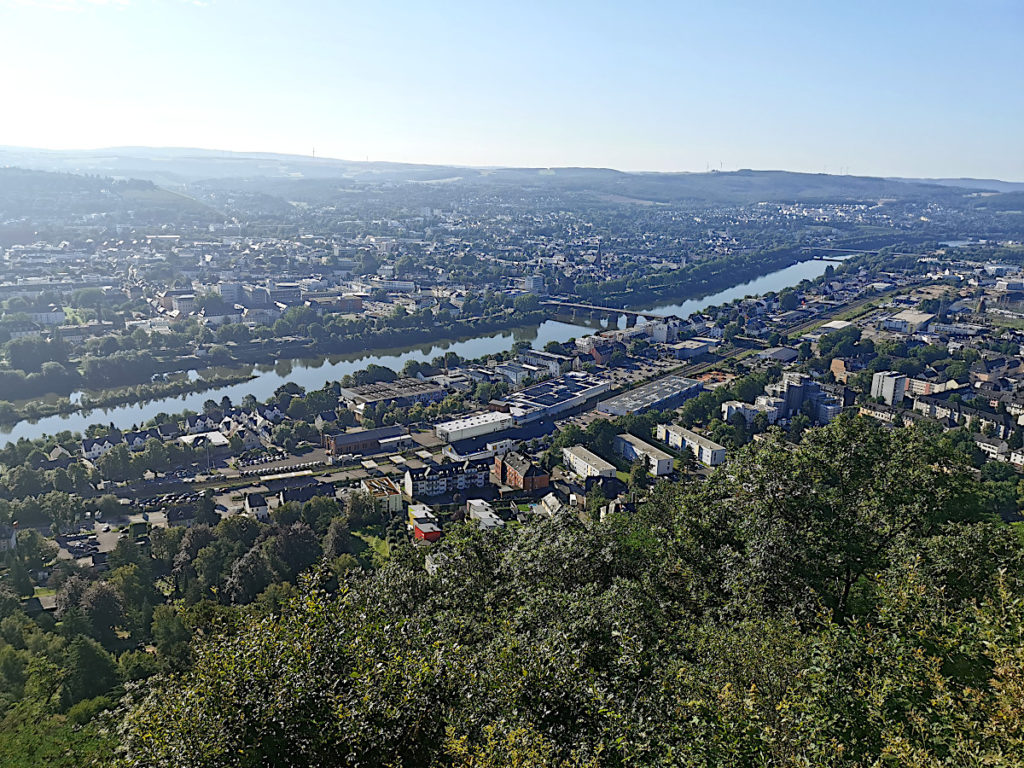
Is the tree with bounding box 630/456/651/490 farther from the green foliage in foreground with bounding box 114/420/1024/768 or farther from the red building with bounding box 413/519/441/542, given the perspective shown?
the green foliage in foreground with bounding box 114/420/1024/768

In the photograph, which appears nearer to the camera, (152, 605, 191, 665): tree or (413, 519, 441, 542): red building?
(152, 605, 191, 665): tree

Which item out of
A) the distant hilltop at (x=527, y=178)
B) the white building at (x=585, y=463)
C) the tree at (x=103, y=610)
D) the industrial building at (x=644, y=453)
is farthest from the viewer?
the distant hilltop at (x=527, y=178)

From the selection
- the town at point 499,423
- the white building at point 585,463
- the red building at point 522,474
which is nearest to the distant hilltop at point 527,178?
the town at point 499,423

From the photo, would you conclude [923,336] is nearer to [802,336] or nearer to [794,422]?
[802,336]

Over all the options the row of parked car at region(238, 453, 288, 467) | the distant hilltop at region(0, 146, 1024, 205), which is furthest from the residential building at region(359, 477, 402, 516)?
the distant hilltop at region(0, 146, 1024, 205)

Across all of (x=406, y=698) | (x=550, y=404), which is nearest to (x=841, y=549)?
(x=406, y=698)

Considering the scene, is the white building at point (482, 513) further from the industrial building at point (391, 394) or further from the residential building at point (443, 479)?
the industrial building at point (391, 394)
